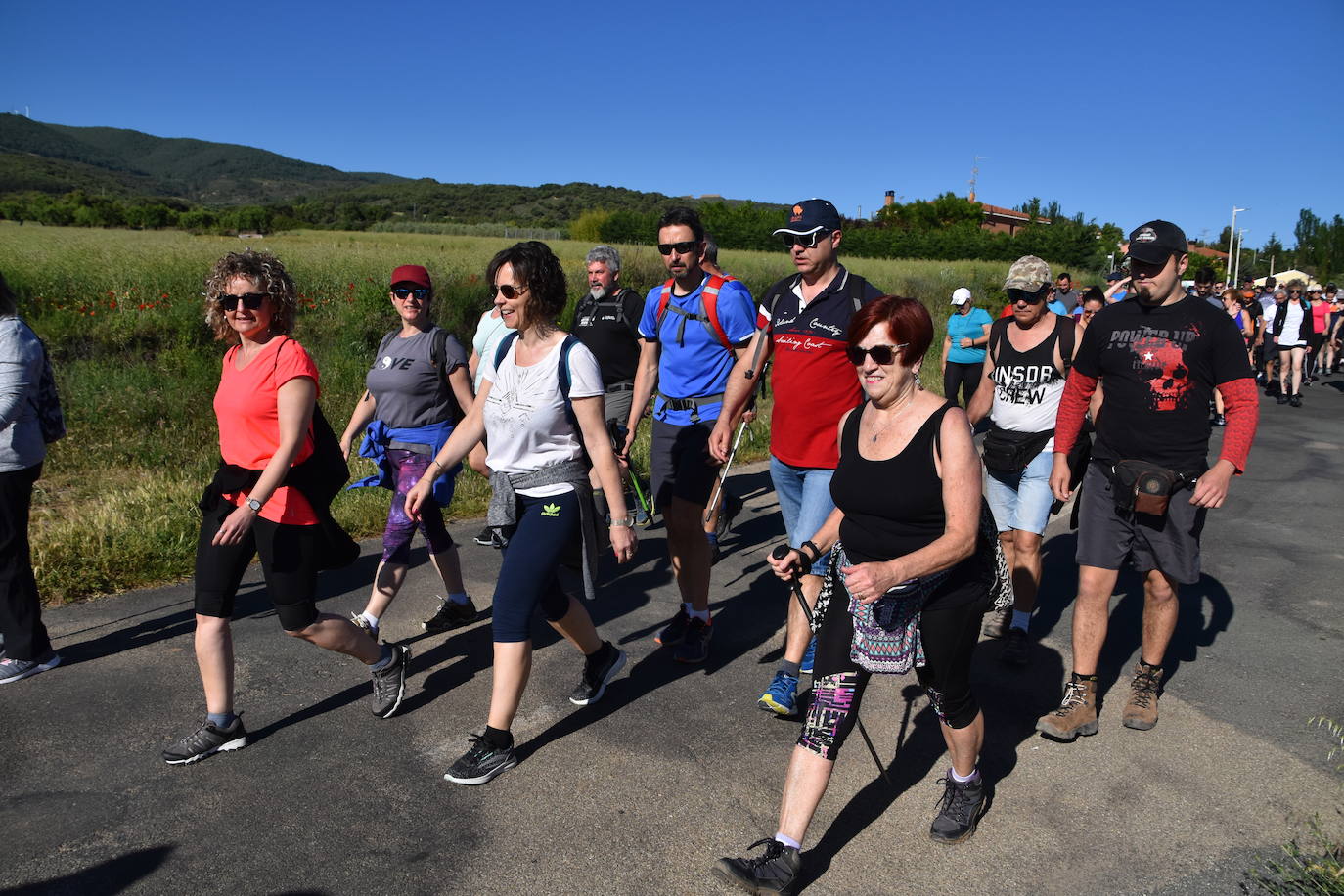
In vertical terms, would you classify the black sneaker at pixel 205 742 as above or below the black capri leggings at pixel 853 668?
below

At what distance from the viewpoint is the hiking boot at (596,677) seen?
4.05 m

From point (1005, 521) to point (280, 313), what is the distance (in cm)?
360

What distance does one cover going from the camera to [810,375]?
4.02 m

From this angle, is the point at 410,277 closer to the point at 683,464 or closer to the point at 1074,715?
the point at 683,464

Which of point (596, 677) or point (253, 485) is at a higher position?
point (253, 485)

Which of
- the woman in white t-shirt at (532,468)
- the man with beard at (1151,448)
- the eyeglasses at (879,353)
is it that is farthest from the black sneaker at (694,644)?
the eyeglasses at (879,353)

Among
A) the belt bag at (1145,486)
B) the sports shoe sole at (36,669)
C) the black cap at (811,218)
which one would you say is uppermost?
the black cap at (811,218)

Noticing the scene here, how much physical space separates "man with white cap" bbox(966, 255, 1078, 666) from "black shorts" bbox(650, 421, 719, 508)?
142 cm

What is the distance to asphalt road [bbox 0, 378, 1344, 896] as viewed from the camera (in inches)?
114

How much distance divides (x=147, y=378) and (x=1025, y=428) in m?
9.43

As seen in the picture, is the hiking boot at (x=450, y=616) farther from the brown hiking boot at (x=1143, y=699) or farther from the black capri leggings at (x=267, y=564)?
the brown hiking boot at (x=1143, y=699)

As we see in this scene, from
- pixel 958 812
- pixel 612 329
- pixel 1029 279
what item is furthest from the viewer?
pixel 612 329

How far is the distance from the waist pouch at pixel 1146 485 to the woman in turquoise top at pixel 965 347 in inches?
227

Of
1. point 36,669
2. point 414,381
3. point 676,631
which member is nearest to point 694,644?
point 676,631
